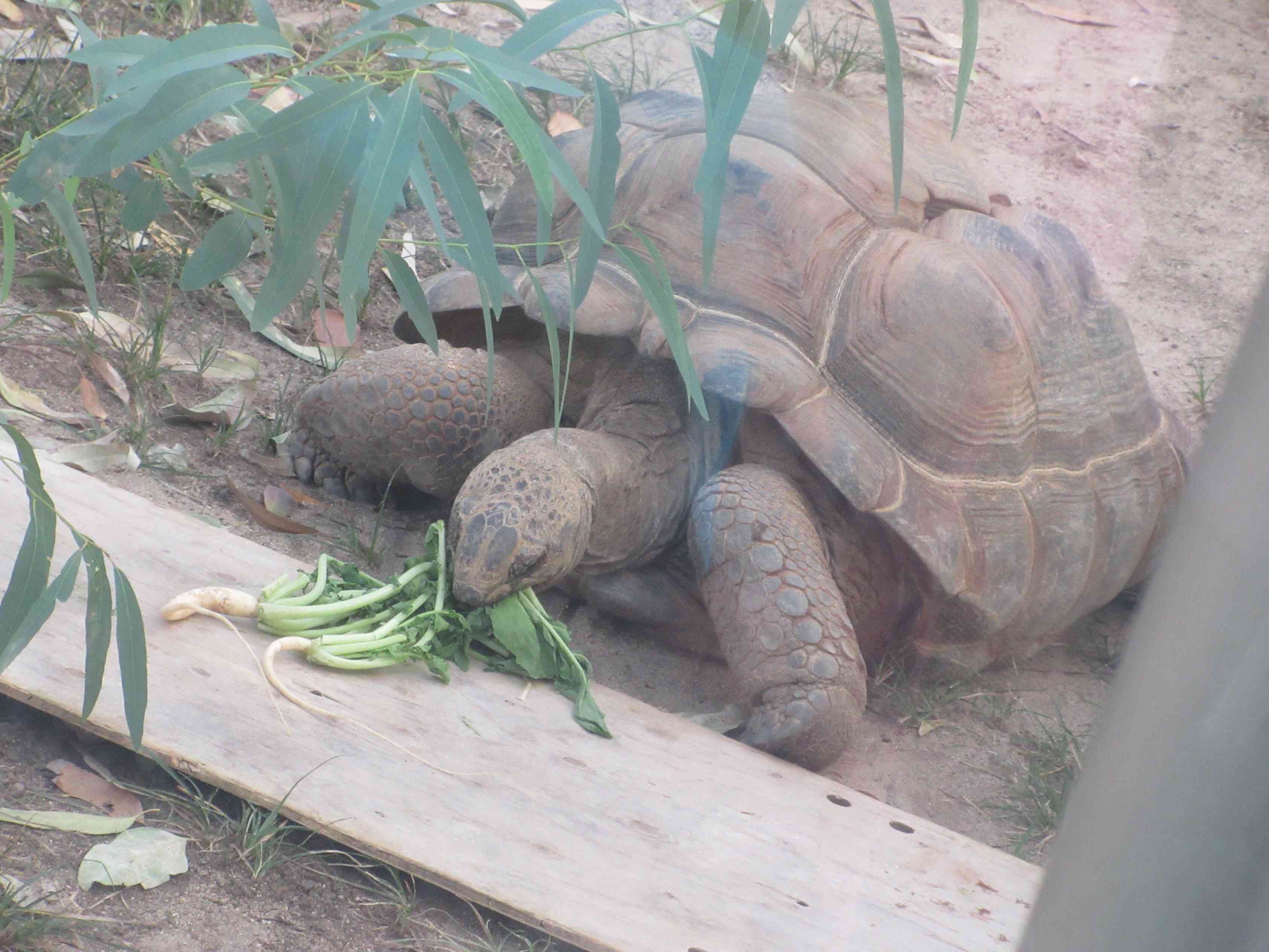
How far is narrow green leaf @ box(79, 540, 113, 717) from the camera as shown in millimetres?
1258

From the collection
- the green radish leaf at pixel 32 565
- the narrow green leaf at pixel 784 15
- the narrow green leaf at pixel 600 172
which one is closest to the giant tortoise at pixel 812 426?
the narrow green leaf at pixel 600 172

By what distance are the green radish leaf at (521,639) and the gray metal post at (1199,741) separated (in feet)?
5.62

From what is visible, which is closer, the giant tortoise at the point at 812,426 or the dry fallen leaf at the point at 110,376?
the giant tortoise at the point at 812,426

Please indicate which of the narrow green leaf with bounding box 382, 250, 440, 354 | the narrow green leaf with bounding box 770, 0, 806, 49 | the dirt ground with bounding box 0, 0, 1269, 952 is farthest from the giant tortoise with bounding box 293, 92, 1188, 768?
the narrow green leaf with bounding box 770, 0, 806, 49

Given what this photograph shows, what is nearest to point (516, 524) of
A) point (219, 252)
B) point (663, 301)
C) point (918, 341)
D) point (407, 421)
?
point (407, 421)

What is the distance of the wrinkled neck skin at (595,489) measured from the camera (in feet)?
7.11

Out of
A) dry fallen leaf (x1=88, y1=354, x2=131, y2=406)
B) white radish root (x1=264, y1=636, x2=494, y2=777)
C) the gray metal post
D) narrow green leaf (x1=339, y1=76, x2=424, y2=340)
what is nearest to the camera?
the gray metal post

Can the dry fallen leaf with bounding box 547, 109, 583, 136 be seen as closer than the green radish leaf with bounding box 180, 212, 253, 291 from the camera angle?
No

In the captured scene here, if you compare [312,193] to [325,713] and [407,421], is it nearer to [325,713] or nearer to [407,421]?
[325,713]

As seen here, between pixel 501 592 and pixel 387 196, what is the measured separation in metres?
1.22

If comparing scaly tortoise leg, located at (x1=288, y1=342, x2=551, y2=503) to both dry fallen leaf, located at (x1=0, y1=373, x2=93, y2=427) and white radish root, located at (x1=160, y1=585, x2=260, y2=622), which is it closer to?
dry fallen leaf, located at (x1=0, y1=373, x2=93, y2=427)

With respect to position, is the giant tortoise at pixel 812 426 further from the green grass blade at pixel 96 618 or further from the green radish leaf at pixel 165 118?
the green radish leaf at pixel 165 118

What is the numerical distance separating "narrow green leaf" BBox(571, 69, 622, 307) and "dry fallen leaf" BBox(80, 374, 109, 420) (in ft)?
5.17

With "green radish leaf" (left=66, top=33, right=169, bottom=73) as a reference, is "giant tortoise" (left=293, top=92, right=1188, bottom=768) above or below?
below
